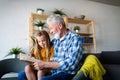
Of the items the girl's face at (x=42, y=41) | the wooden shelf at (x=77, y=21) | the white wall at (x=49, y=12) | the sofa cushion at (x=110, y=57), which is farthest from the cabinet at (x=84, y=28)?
the girl's face at (x=42, y=41)

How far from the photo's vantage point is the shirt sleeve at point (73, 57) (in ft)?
4.62

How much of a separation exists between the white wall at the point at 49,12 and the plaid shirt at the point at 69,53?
1982 mm

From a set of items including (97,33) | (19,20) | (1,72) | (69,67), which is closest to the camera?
(69,67)

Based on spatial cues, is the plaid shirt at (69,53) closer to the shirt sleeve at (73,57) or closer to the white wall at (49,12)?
the shirt sleeve at (73,57)

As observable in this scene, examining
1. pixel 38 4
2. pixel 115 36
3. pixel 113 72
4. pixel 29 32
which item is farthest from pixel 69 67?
pixel 115 36

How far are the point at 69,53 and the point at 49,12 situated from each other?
99.3 inches

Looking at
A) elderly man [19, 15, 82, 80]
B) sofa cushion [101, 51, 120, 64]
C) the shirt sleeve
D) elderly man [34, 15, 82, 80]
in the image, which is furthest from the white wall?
the shirt sleeve

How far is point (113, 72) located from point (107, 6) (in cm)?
316

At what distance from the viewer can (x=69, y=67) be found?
4.67 feet

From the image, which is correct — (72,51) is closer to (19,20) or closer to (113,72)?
(113,72)

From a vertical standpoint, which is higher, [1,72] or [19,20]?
[19,20]

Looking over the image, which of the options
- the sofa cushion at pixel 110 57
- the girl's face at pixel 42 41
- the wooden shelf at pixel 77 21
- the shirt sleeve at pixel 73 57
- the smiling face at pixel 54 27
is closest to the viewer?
the shirt sleeve at pixel 73 57

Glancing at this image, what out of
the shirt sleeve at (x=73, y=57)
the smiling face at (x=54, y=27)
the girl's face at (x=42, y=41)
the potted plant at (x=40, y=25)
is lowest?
the shirt sleeve at (x=73, y=57)

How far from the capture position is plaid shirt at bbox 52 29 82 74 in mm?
1413
